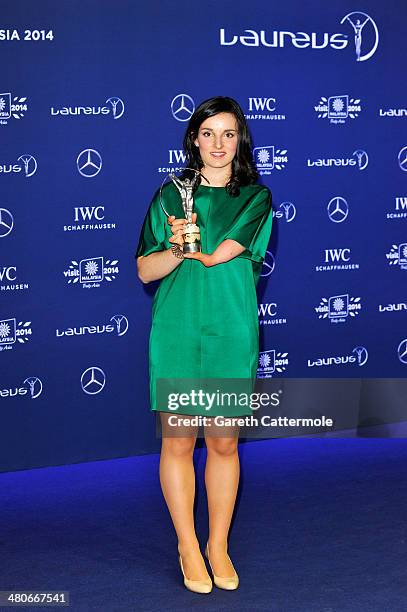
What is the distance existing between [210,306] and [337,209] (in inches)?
84.6

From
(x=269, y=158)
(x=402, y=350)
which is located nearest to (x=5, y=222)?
(x=269, y=158)

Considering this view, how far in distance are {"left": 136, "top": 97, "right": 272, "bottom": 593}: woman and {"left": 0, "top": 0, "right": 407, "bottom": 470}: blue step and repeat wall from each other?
1.41 metres

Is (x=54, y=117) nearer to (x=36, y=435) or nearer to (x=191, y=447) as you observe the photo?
(x=36, y=435)

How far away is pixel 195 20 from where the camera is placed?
466 centimetres

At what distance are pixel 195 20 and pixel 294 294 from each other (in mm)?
1459

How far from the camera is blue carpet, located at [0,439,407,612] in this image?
3160 millimetres

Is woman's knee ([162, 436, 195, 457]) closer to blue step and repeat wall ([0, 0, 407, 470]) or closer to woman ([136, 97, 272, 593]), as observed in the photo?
woman ([136, 97, 272, 593])

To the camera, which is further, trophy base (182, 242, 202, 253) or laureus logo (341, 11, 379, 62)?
laureus logo (341, 11, 379, 62)

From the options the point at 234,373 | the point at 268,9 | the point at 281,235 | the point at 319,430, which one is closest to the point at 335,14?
the point at 268,9

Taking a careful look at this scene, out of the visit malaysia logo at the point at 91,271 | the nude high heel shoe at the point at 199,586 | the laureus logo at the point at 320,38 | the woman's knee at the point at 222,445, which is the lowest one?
the nude high heel shoe at the point at 199,586

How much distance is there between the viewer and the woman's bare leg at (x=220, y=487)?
10.5 feet

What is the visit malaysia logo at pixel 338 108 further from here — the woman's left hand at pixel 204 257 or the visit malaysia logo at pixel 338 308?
the woman's left hand at pixel 204 257

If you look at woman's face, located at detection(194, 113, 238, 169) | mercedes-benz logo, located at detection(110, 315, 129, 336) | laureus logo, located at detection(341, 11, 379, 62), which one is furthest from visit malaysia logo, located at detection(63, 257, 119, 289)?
laureus logo, located at detection(341, 11, 379, 62)

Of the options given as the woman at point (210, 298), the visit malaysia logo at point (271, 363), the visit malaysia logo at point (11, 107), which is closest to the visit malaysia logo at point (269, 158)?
the visit malaysia logo at point (271, 363)
